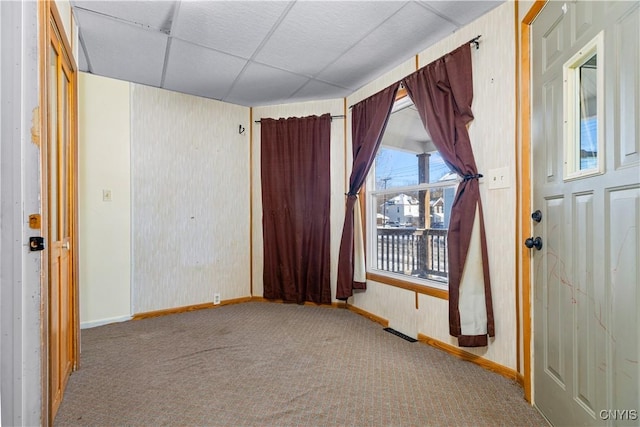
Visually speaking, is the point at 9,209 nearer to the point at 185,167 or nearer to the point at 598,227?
the point at 598,227

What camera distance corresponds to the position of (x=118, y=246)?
299 centimetres

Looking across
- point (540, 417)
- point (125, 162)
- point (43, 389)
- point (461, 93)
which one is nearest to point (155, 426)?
point (43, 389)

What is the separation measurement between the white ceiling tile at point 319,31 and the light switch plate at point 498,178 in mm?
1253

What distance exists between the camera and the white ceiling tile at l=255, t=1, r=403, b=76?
2.01m

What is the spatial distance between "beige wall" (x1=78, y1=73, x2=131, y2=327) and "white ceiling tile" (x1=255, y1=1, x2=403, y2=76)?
5.10 feet

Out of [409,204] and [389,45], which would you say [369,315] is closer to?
[409,204]

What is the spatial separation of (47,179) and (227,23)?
1555 millimetres

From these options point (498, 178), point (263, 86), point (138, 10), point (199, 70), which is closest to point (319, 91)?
point (263, 86)

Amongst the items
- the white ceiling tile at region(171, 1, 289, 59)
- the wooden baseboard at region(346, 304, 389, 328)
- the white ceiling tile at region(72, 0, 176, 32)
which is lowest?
the wooden baseboard at region(346, 304, 389, 328)

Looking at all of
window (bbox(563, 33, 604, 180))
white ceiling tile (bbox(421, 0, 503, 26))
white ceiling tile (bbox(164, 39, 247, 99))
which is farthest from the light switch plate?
white ceiling tile (bbox(164, 39, 247, 99))

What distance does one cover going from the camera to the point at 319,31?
226cm

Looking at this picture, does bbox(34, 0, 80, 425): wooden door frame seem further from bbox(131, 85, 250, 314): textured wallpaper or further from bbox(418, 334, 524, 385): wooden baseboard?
bbox(418, 334, 524, 385): wooden baseboard

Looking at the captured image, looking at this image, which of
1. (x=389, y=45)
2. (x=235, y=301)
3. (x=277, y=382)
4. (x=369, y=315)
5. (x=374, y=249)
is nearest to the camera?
(x=277, y=382)

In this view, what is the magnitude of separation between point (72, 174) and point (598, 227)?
2.84m
